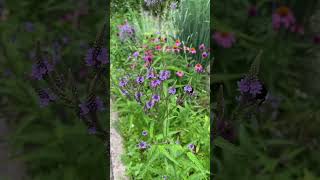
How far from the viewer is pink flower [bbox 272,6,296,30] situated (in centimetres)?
185

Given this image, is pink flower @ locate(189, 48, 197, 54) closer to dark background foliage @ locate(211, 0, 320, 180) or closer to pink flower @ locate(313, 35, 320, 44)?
dark background foliage @ locate(211, 0, 320, 180)

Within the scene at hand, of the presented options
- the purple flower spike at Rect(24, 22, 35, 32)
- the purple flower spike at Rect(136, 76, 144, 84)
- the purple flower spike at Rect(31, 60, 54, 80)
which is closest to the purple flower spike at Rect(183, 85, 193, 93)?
the purple flower spike at Rect(136, 76, 144, 84)

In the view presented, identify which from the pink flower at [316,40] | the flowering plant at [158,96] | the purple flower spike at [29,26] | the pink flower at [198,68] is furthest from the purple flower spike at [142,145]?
the pink flower at [316,40]

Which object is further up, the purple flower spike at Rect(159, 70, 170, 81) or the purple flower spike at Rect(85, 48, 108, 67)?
the purple flower spike at Rect(85, 48, 108, 67)

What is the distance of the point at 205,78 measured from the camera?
1.35 meters

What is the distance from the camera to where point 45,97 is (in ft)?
5.55

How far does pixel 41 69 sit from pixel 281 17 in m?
0.81

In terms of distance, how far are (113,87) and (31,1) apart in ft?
2.25

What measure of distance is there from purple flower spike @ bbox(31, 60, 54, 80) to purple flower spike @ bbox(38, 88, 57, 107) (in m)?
0.05

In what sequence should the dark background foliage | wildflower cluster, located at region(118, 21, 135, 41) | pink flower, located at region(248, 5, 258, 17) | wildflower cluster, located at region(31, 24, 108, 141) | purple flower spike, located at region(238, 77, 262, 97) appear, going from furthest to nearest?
1. pink flower, located at region(248, 5, 258, 17)
2. the dark background foliage
3. purple flower spike, located at region(238, 77, 262, 97)
4. wildflower cluster, located at region(31, 24, 108, 141)
5. wildflower cluster, located at region(118, 21, 135, 41)

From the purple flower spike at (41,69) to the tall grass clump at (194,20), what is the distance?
47 cm

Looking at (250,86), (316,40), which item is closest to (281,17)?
(316,40)

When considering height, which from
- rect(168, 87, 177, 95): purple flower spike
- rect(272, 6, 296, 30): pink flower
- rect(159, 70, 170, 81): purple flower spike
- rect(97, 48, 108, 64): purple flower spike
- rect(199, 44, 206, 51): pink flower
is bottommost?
rect(168, 87, 177, 95): purple flower spike

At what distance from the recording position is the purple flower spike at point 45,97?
1.67m
